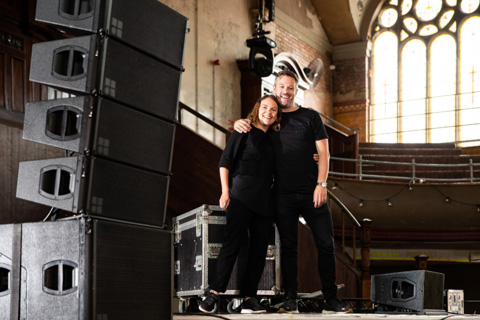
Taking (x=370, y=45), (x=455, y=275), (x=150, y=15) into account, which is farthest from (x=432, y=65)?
(x=150, y=15)

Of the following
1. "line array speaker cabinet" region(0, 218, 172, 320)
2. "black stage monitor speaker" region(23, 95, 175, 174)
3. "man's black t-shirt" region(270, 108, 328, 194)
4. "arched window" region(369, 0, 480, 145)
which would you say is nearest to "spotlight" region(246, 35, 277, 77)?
"man's black t-shirt" region(270, 108, 328, 194)

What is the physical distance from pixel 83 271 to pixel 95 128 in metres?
0.53

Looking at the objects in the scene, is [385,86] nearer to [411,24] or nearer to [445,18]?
[411,24]

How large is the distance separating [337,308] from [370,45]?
504 inches

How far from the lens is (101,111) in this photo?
2.66 metres

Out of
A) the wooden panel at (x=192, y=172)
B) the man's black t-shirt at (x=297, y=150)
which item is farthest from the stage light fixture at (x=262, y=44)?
the man's black t-shirt at (x=297, y=150)

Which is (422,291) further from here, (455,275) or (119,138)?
(455,275)

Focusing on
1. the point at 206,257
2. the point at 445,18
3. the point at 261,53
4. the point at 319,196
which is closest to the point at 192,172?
the point at 206,257

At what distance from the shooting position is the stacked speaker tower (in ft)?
8.27

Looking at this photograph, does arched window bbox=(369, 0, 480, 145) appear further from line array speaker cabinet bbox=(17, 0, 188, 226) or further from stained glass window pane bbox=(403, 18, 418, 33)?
line array speaker cabinet bbox=(17, 0, 188, 226)

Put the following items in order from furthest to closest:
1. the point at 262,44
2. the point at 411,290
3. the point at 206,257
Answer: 1. the point at 262,44
2. the point at 206,257
3. the point at 411,290

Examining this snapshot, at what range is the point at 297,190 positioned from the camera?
3846 mm

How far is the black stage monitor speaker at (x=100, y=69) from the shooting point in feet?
8.71

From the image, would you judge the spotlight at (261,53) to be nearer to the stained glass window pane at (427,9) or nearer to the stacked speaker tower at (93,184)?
the stacked speaker tower at (93,184)
